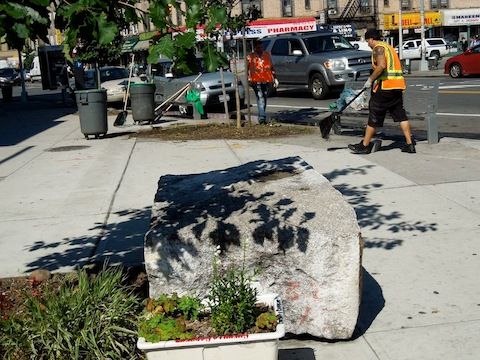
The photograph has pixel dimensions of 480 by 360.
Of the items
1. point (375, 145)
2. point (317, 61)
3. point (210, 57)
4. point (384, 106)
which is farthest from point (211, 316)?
point (317, 61)

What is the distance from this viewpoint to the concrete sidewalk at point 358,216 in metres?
4.45

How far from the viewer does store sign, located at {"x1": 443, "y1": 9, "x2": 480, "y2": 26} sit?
66562mm

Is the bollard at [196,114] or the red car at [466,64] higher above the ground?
the red car at [466,64]

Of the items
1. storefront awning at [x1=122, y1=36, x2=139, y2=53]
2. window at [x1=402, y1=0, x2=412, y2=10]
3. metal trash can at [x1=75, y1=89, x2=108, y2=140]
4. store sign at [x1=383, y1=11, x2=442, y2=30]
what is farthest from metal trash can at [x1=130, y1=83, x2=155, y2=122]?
window at [x1=402, y1=0, x2=412, y2=10]

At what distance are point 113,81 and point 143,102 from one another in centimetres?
974

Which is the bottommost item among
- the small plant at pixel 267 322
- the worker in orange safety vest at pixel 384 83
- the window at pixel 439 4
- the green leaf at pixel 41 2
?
the small plant at pixel 267 322

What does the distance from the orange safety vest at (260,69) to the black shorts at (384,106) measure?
17.1 ft

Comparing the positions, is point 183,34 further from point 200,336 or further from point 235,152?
point 235,152

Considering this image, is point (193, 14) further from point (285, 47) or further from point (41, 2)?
point (285, 47)

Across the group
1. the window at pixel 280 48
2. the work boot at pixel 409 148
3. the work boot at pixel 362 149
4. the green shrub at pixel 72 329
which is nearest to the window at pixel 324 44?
A: the window at pixel 280 48

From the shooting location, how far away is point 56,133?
17422 mm

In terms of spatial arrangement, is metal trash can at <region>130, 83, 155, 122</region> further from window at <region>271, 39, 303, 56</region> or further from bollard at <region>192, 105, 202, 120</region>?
window at <region>271, 39, 303, 56</region>

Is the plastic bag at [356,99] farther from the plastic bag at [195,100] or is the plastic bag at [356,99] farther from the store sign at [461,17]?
the store sign at [461,17]

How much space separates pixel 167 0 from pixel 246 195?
5.65ft
